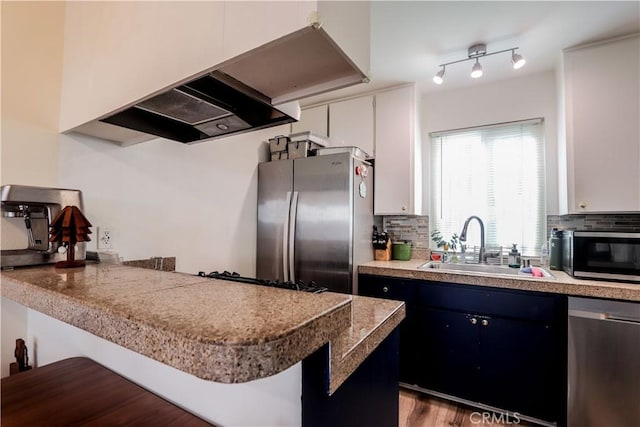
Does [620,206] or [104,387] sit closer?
[104,387]

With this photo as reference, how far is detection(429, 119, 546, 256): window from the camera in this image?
8.34 feet

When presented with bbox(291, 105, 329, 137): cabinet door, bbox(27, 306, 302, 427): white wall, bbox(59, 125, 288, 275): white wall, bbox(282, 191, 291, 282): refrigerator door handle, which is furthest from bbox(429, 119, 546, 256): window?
bbox(27, 306, 302, 427): white wall

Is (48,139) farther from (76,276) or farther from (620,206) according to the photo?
(620,206)

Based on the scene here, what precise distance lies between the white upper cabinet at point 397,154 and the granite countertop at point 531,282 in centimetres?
60

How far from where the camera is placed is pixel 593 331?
173cm

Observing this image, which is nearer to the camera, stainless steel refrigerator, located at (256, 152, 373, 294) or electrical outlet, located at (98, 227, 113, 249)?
electrical outlet, located at (98, 227, 113, 249)

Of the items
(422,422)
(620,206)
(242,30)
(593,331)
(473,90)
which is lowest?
(422,422)

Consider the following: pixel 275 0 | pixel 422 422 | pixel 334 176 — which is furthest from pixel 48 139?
pixel 422 422

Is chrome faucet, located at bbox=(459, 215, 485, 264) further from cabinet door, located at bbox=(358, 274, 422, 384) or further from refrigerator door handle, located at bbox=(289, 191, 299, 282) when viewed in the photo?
refrigerator door handle, located at bbox=(289, 191, 299, 282)

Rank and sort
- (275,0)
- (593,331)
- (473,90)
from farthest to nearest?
1. (473,90)
2. (593,331)
3. (275,0)

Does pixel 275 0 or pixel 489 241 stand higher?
pixel 275 0

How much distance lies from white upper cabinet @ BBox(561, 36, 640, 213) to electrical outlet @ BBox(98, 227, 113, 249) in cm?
291

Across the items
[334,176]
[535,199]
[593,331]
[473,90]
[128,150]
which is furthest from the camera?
[473,90]

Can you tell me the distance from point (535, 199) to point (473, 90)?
3.71 ft
